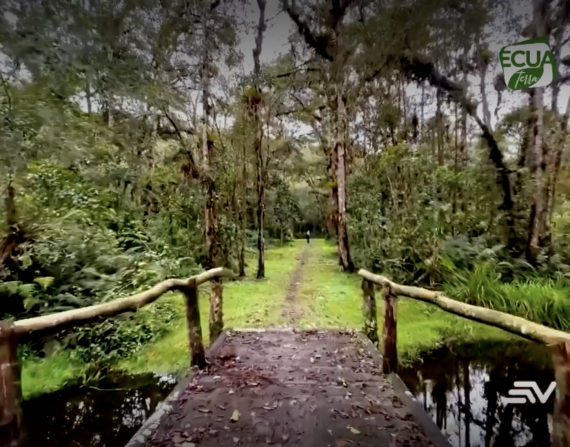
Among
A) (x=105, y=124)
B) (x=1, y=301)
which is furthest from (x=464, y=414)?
(x=105, y=124)

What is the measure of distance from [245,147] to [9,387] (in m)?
4.63

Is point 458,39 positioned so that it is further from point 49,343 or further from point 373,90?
point 49,343

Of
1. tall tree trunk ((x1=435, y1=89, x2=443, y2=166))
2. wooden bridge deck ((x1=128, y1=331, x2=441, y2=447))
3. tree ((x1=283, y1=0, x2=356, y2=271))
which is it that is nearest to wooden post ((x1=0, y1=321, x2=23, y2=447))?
wooden bridge deck ((x1=128, y1=331, x2=441, y2=447))

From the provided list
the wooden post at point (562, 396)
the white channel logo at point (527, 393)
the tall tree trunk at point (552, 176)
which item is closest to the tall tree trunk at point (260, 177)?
the tall tree trunk at point (552, 176)

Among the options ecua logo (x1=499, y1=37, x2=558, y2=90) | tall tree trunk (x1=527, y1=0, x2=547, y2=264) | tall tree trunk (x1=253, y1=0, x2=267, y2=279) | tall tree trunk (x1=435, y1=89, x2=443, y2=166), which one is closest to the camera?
ecua logo (x1=499, y1=37, x2=558, y2=90)

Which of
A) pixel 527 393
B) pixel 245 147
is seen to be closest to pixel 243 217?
pixel 245 147

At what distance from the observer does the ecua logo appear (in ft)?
6.49

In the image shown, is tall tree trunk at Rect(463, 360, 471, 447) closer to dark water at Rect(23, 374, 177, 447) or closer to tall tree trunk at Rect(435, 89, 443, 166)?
dark water at Rect(23, 374, 177, 447)

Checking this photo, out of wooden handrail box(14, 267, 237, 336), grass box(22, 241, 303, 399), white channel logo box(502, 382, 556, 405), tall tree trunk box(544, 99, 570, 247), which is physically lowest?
grass box(22, 241, 303, 399)

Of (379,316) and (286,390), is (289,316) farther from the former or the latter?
(286,390)

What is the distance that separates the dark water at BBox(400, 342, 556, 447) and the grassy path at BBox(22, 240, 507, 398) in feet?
0.55

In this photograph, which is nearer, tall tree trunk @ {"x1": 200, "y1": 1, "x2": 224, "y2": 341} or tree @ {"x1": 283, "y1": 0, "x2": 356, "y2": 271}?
tree @ {"x1": 283, "y1": 0, "x2": 356, "y2": 271}

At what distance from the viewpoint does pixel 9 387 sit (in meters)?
0.98

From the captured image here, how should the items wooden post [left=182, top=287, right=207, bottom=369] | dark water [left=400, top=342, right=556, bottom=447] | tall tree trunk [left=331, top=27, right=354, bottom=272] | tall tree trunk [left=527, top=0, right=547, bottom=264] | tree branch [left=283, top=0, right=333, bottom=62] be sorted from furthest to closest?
tall tree trunk [left=331, top=27, right=354, bottom=272] → tree branch [left=283, top=0, right=333, bottom=62] → tall tree trunk [left=527, top=0, right=547, bottom=264] → wooden post [left=182, top=287, right=207, bottom=369] → dark water [left=400, top=342, right=556, bottom=447]
